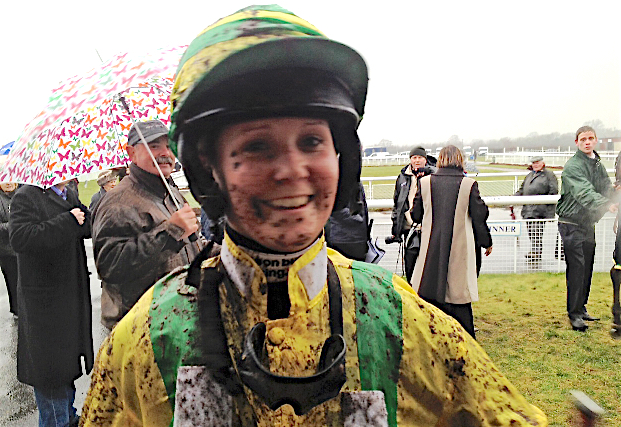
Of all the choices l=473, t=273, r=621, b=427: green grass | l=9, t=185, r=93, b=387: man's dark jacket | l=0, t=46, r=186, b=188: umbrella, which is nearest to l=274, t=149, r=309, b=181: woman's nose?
l=0, t=46, r=186, b=188: umbrella

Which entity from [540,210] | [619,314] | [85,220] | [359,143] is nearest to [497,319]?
[619,314]

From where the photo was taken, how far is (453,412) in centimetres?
114

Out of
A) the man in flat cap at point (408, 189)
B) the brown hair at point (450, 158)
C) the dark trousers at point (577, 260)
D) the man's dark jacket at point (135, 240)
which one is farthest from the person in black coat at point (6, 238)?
the dark trousers at point (577, 260)

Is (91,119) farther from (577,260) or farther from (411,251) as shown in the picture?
(577,260)

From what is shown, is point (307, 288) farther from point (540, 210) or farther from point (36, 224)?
point (540, 210)

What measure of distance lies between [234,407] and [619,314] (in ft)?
14.6

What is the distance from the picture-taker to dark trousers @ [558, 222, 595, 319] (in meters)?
4.66

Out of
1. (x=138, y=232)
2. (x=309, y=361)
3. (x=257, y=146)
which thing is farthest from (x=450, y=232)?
(x=257, y=146)

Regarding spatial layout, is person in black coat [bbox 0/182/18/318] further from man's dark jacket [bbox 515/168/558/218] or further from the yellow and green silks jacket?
man's dark jacket [bbox 515/168/558/218]

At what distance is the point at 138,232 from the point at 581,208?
12.2 feet

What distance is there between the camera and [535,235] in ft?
22.3

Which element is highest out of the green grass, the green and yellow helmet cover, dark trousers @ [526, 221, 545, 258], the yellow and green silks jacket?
the green and yellow helmet cover

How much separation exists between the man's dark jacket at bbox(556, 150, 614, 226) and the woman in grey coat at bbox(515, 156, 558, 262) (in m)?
2.16

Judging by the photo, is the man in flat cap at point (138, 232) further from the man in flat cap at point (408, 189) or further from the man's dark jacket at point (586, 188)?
the man's dark jacket at point (586, 188)
